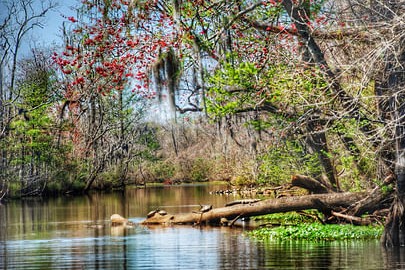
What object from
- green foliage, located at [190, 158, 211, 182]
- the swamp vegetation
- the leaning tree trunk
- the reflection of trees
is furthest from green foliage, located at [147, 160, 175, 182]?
the reflection of trees

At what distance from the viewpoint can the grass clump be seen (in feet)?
60.8

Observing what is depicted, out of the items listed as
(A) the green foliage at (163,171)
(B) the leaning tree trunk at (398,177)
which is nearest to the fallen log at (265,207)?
(B) the leaning tree trunk at (398,177)

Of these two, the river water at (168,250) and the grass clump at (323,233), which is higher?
the grass clump at (323,233)

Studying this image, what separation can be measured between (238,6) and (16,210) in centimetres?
2218

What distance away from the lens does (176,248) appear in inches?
706

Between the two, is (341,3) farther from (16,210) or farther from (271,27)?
(16,210)

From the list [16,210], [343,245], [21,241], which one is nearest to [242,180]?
[16,210]

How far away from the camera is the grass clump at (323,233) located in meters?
18.5

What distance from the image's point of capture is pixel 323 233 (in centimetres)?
1912

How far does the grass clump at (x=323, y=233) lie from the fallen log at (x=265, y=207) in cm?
71

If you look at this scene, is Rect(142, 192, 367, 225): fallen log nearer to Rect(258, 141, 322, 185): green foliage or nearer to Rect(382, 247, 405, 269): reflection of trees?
Rect(258, 141, 322, 185): green foliage

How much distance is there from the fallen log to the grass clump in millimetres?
705

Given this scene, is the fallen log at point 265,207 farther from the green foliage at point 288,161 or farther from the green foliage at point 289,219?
the green foliage at point 288,161

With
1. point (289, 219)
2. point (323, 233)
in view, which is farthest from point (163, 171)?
point (323, 233)
